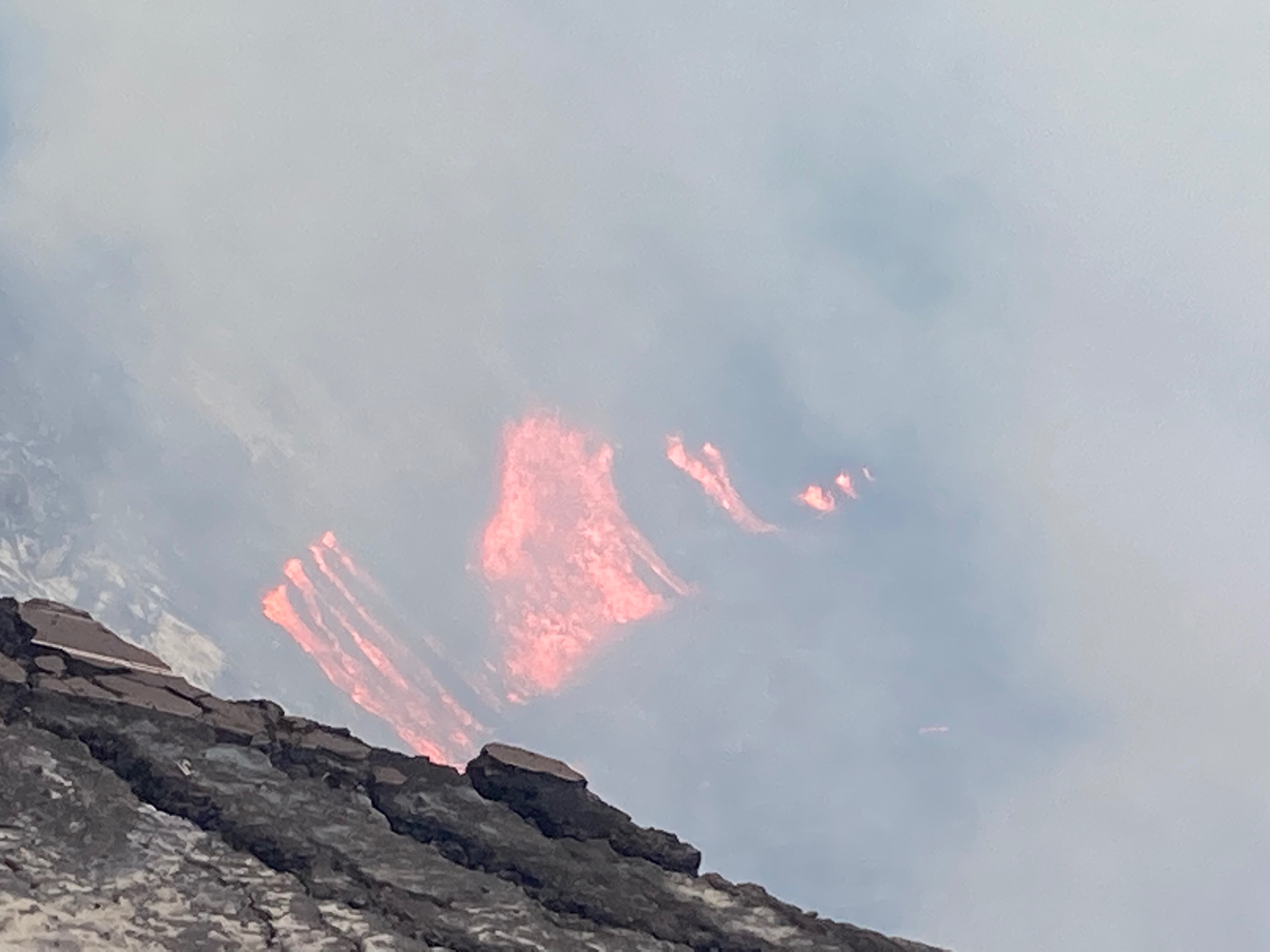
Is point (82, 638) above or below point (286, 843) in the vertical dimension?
above

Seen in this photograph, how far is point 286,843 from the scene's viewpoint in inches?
567

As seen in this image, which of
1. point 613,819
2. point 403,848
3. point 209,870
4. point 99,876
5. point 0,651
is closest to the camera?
point 99,876

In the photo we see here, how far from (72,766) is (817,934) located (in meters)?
11.4

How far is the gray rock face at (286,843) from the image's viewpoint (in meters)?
12.4

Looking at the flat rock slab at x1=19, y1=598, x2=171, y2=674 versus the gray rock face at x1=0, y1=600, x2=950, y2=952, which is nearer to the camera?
the gray rock face at x1=0, y1=600, x2=950, y2=952

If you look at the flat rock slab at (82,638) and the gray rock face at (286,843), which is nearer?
the gray rock face at (286,843)

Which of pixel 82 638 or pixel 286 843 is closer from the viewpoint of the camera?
pixel 286 843

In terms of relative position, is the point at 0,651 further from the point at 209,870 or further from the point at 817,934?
the point at 817,934

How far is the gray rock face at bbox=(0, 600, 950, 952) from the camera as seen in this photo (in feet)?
40.5

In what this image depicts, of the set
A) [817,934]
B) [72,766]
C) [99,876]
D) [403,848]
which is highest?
[817,934]

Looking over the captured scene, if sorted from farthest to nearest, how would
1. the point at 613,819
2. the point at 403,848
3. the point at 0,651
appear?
the point at 613,819 < the point at 0,651 < the point at 403,848

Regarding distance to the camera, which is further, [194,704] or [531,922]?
[194,704]

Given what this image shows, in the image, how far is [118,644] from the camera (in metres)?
18.4

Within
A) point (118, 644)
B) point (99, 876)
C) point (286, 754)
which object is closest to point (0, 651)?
point (118, 644)
